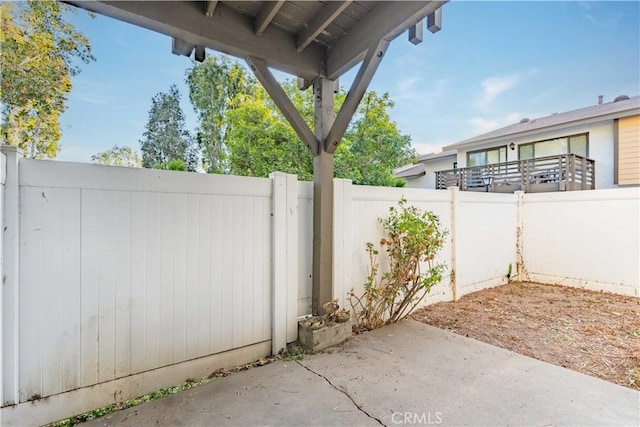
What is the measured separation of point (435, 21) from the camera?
226 cm

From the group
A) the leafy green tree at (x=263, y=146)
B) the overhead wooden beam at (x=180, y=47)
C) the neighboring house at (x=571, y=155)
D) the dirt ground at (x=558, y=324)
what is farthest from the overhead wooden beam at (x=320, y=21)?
the neighboring house at (x=571, y=155)

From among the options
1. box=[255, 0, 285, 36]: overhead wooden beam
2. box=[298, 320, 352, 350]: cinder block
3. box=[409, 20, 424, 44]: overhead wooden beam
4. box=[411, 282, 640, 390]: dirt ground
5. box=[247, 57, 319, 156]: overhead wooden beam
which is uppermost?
box=[255, 0, 285, 36]: overhead wooden beam

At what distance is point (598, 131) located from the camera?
27.5ft

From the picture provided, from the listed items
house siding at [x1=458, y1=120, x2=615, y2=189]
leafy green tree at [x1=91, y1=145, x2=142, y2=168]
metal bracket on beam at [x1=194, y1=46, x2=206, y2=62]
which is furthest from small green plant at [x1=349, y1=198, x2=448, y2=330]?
house siding at [x1=458, y1=120, x2=615, y2=189]

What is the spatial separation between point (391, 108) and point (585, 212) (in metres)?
5.45

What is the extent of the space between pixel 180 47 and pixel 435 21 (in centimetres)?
208

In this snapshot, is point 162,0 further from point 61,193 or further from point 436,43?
point 436,43

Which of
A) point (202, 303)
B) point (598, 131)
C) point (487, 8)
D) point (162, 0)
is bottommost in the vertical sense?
point (202, 303)

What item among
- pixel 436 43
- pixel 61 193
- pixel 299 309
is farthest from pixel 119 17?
pixel 436 43

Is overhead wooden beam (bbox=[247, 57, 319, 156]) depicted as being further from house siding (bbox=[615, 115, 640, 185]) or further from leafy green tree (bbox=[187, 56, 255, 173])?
house siding (bbox=[615, 115, 640, 185])

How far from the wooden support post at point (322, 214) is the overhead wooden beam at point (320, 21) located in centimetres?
Answer: 53

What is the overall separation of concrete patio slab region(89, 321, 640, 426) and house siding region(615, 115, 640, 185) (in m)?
8.62

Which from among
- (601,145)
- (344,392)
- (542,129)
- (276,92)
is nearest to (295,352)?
(344,392)

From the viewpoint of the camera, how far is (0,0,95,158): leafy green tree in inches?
167
